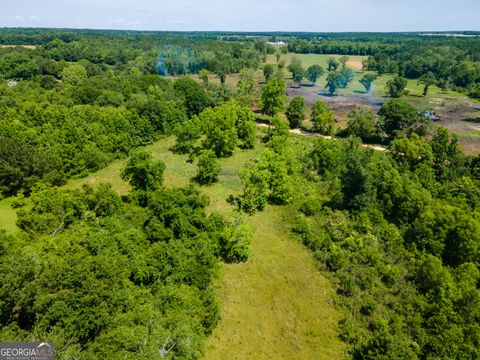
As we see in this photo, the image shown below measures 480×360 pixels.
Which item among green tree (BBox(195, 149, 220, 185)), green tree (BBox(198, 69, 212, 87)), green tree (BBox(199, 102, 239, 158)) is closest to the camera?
green tree (BBox(195, 149, 220, 185))

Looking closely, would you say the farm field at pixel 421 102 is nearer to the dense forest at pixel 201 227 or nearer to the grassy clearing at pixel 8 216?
the dense forest at pixel 201 227

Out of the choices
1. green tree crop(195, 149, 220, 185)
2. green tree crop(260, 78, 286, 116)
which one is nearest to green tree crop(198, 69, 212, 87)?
green tree crop(260, 78, 286, 116)

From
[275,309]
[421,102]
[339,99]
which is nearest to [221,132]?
[275,309]

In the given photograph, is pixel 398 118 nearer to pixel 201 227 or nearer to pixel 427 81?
pixel 201 227

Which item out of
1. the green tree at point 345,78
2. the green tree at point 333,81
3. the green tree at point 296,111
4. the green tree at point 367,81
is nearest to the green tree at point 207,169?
the green tree at point 296,111

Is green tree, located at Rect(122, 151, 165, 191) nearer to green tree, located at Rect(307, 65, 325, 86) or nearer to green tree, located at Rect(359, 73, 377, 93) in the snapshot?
green tree, located at Rect(307, 65, 325, 86)

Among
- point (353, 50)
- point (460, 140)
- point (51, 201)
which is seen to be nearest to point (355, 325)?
point (51, 201)

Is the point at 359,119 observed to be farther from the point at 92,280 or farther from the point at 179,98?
the point at 92,280
